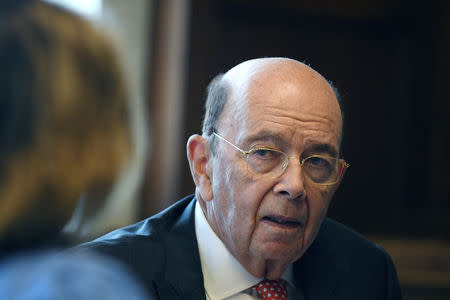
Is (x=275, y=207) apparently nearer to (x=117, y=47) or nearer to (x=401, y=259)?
(x=117, y=47)

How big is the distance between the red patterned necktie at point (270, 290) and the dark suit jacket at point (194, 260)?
13 centimetres

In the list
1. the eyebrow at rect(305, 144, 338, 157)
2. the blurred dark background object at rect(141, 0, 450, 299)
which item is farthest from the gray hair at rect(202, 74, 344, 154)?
Answer: the blurred dark background object at rect(141, 0, 450, 299)

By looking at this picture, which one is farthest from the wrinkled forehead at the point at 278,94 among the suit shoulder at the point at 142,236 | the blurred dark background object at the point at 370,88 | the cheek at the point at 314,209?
the blurred dark background object at the point at 370,88

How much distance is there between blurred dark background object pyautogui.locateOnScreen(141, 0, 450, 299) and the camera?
358 centimetres

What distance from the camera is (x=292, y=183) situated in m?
1.69

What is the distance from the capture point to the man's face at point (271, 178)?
1715 millimetres

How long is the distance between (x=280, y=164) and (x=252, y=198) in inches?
5.5

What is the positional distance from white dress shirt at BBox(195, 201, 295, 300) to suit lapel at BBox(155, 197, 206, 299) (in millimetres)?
44

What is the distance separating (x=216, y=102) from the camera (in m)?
1.93

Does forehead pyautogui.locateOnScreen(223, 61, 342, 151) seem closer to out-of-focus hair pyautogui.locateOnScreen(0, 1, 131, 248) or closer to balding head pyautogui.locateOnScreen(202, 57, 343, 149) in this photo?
balding head pyautogui.locateOnScreen(202, 57, 343, 149)

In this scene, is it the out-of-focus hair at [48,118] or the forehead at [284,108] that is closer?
the out-of-focus hair at [48,118]

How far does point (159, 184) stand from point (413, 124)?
5.79 feet

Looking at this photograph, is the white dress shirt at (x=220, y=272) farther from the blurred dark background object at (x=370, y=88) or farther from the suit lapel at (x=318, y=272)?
the blurred dark background object at (x=370, y=88)

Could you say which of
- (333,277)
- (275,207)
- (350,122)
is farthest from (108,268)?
(350,122)
